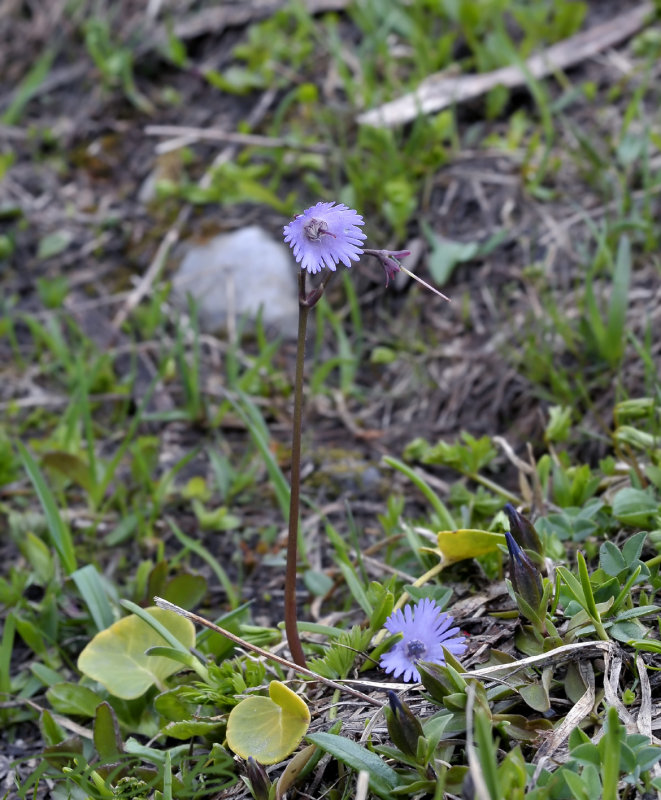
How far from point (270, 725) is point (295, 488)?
0.46 metres

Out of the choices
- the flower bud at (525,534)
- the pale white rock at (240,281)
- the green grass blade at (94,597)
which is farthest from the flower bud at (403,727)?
the pale white rock at (240,281)

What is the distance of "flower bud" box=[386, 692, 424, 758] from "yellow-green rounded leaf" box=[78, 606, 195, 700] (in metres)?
0.59

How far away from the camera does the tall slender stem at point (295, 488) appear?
1.41 meters

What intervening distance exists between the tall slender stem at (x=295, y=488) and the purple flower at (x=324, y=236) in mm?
51

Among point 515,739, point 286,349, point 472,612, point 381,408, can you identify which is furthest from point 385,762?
point 286,349

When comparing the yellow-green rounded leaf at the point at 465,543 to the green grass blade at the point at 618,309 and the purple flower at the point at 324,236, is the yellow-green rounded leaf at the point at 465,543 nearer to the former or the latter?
the purple flower at the point at 324,236

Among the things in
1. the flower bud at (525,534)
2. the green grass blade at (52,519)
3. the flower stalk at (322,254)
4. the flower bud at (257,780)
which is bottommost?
the flower bud at (257,780)

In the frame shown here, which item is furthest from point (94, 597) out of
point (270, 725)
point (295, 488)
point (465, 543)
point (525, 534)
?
point (525, 534)

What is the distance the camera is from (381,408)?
293cm

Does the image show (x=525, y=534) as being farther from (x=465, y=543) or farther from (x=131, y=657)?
(x=131, y=657)

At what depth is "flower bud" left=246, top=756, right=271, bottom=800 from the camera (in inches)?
56.7

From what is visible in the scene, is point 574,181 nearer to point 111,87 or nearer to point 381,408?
point 381,408

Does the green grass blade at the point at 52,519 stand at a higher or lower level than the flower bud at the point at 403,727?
higher

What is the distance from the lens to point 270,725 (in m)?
1.53
